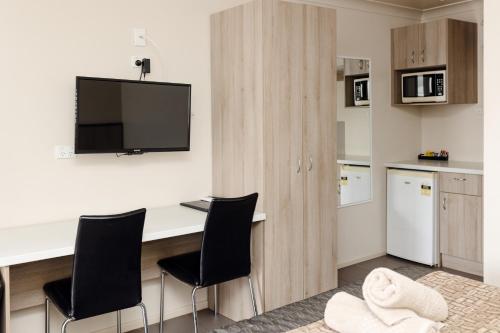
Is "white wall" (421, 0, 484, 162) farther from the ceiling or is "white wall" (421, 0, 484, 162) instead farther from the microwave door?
the microwave door

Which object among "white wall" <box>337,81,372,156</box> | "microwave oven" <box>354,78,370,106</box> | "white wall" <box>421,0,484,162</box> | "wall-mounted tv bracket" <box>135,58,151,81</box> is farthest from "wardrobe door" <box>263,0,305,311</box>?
"white wall" <box>421,0,484,162</box>

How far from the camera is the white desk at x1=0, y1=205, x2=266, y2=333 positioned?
251 centimetres

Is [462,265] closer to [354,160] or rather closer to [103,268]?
[354,160]

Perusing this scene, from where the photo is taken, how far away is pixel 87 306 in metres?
2.61

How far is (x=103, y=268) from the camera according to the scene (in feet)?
8.62

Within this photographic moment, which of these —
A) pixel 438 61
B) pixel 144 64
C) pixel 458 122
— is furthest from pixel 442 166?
pixel 144 64

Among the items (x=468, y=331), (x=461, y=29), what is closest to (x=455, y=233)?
(x=461, y=29)

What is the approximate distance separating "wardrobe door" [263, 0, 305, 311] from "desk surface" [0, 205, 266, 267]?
220 mm

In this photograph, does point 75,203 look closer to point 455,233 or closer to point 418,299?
point 418,299

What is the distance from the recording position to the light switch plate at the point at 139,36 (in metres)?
3.47

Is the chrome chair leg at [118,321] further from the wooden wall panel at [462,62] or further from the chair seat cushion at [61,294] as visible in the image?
the wooden wall panel at [462,62]

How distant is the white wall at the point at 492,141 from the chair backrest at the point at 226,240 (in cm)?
138

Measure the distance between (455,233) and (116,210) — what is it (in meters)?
3.05

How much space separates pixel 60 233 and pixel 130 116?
0.86m
